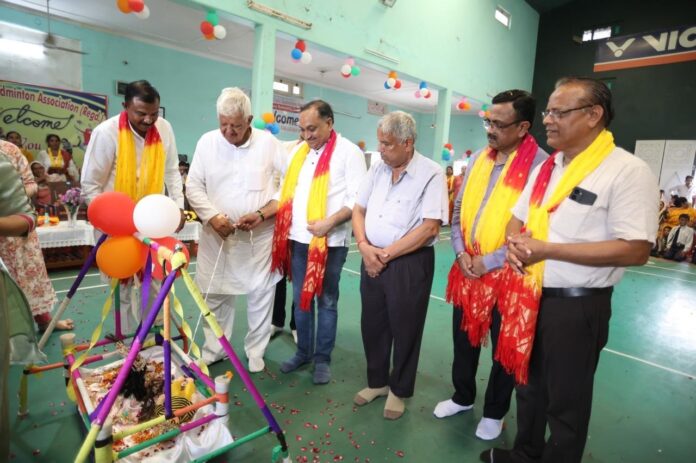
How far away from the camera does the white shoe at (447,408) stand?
2.33 meters

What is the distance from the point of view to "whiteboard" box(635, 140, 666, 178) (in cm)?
1059

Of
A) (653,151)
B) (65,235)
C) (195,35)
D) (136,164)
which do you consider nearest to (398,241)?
(136,164)

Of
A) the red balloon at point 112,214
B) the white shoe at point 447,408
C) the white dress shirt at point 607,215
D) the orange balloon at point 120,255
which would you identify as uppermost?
the white dress shirt at point 607,215

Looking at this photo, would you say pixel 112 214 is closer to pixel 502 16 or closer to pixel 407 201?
pixel 407 201

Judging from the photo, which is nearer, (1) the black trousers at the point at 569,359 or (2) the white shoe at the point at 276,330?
(1) the black trousers at the point at 569,359

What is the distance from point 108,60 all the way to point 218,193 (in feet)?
25.7

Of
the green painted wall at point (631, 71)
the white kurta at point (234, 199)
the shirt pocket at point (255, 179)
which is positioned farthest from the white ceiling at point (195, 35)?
the green painted wall at point (631, 71)

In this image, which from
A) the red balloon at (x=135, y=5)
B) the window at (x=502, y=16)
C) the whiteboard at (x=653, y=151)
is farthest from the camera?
the whiteboard at (x=653, y=151)

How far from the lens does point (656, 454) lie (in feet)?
7.07

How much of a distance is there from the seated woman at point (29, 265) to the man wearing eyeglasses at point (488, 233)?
2.77 m

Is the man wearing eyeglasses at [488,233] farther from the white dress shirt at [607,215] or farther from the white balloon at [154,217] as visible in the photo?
the white balloon at [154,217]

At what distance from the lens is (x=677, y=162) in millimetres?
10336

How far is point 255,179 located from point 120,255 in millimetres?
970

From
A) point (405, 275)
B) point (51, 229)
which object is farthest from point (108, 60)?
point (405, 275)
